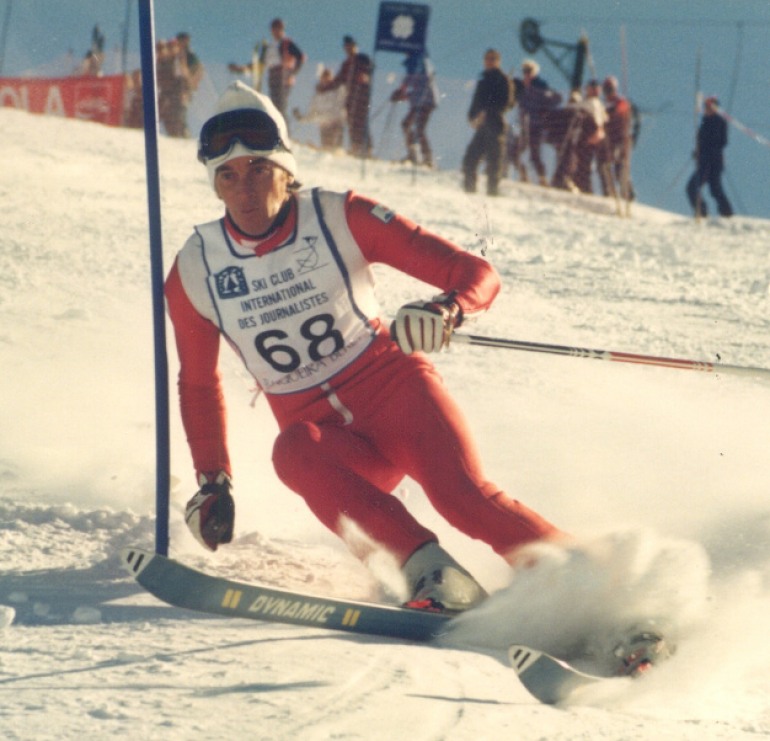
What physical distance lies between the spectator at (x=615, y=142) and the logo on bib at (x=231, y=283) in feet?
32.5

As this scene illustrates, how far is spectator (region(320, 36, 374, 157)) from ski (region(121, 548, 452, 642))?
9.45 metres

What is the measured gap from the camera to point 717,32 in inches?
506

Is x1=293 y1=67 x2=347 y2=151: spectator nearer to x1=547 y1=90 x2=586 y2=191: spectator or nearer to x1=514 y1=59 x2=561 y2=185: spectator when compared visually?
x1=514 y1=59 x2=561 y2=185: spectator

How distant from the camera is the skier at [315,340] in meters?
3.24

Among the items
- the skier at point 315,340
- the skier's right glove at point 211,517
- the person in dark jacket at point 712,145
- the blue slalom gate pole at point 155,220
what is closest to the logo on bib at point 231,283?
the skier at point 315,340

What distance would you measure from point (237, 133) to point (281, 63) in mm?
8798

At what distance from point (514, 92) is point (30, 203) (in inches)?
166

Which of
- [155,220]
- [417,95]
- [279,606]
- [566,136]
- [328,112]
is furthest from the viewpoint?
[328,112]

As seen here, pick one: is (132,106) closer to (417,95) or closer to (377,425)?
(417,95)

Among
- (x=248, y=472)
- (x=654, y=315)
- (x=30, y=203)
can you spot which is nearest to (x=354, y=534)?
(x=248, y=472)

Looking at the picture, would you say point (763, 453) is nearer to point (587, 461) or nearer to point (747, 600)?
point (587, 461)

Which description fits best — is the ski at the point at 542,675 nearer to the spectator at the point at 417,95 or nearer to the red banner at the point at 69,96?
the spectator at the point at 417,95

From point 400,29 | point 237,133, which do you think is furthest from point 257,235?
point 400,29

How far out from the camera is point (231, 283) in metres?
3.42
